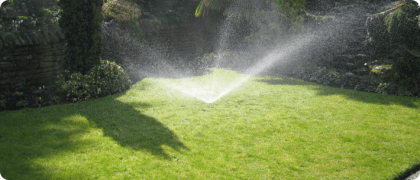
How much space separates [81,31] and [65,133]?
4.06 meters

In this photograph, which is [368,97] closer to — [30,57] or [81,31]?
[81,31]

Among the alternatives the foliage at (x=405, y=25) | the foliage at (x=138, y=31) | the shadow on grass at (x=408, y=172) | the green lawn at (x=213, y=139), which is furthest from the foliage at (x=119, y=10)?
the shadow on grass at (x=408, y=172)

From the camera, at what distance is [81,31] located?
27.6 feet

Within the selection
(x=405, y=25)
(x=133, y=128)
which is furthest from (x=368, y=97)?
(x=133, y=128)

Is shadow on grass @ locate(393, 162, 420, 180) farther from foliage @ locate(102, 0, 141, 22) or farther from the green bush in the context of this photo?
foliage @ locate(102, 0, 141, 22)

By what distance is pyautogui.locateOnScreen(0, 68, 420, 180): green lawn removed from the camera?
14.0ft

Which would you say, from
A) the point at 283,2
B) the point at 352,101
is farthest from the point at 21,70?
the point at 283,2

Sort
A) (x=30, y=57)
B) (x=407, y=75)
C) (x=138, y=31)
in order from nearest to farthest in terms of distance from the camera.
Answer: (x=30, y=57) → (x=407, y=75) → (x=138, y=31)

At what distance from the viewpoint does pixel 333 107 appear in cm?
770

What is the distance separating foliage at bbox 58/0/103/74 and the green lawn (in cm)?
149

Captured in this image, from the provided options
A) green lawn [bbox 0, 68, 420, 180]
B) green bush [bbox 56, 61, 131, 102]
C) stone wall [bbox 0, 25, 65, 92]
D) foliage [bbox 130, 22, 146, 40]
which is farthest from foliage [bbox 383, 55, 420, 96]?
foliage [bbox 130, 22, 146, 40]

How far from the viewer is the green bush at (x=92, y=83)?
26.1 feet

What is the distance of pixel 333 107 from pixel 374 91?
9.00ft

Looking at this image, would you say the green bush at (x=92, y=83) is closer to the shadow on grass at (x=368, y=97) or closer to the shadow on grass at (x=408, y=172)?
the shadow on grass at (x=368, y=97)
